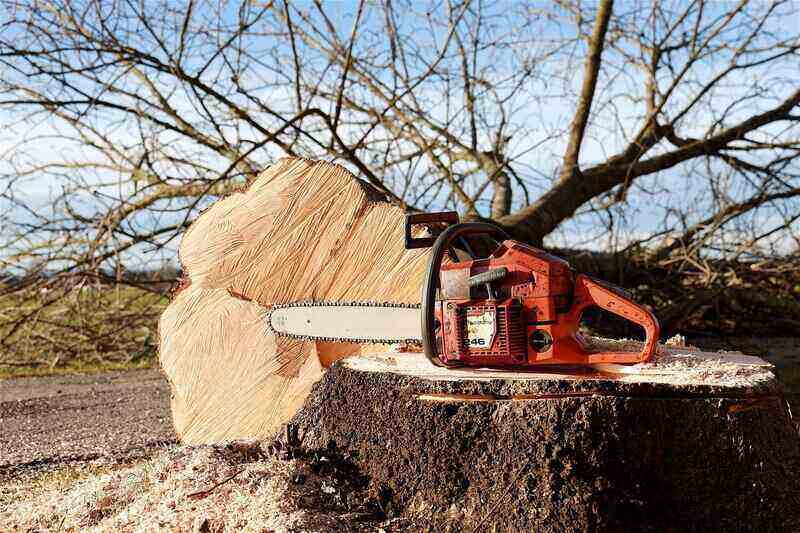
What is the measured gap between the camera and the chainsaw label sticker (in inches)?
84.3

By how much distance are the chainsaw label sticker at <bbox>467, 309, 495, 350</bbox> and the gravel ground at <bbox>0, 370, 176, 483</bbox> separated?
1.90 m

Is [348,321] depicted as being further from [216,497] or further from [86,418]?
[86,418]

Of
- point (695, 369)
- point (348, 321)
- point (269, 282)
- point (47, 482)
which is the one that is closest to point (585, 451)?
point (695, 369)

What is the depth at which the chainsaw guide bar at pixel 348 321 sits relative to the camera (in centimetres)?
238

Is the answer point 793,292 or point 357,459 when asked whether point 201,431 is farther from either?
point 793,292

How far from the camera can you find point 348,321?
8.33 feet

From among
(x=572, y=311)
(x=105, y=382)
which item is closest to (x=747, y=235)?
(x=572, y=311)

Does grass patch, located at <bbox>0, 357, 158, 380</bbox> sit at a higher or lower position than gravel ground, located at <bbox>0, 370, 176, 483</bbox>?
higher

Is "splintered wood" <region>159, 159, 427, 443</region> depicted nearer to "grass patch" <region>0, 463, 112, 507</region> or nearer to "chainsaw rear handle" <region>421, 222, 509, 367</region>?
"grass patch" <region>0, 463, 112, 507</region>

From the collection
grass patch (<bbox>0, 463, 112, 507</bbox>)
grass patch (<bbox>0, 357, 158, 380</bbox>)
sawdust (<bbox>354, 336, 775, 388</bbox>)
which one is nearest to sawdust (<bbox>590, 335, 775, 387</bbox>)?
sawdust (<bbox>354, 336, 775, 388</bbox>)

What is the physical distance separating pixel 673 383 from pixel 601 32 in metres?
4.26

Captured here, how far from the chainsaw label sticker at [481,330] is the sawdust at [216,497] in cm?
52

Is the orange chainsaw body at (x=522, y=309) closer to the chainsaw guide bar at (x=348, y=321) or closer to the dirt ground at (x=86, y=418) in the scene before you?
the chainsaw guide bar at (x=348, y=321)

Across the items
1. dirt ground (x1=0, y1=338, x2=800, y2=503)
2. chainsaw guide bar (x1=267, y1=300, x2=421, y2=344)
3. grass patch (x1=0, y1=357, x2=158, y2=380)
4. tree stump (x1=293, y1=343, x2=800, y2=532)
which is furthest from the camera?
grass patch (x1=0, y1=357, x2=158, y2=380)
